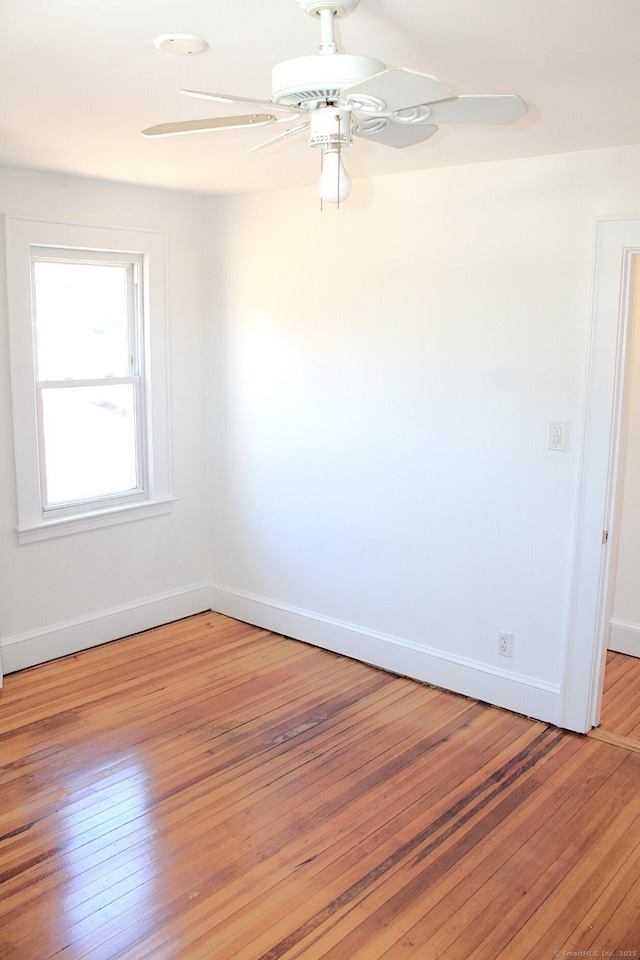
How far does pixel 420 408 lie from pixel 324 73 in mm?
2327

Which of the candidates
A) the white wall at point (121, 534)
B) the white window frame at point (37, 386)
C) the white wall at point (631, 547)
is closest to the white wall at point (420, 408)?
the white wall at point (121, 534)

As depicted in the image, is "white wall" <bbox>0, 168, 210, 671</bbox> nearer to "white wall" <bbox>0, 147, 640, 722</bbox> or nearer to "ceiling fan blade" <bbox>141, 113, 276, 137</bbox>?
"white wall" <bbox>0, 147, 640, 722</bbox>

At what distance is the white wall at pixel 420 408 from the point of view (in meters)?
3.31

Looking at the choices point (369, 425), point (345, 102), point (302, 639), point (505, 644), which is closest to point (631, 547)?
point (505, 644)

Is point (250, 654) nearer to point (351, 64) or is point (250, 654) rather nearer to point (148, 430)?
point (148, 430)

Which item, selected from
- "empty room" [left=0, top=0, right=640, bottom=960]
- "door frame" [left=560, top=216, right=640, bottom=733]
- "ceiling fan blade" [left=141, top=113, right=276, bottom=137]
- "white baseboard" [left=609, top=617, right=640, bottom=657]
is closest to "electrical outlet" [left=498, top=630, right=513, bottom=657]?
"empty room" [left=0, top=0, right=640, bottom=960]

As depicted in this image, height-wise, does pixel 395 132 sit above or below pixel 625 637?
above

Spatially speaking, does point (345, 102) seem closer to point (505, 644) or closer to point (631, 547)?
point (505, 644)

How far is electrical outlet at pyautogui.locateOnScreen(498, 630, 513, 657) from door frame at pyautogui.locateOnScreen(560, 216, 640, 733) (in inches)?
10.7

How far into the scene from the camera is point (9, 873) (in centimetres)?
255

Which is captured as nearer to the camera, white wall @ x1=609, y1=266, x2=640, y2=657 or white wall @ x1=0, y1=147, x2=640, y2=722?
white wall @ x1=0, y1=147, x2=640, y2=722

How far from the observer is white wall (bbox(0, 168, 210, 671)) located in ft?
12.7

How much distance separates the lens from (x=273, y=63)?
6.95 feet

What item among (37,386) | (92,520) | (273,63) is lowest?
(92,520)
